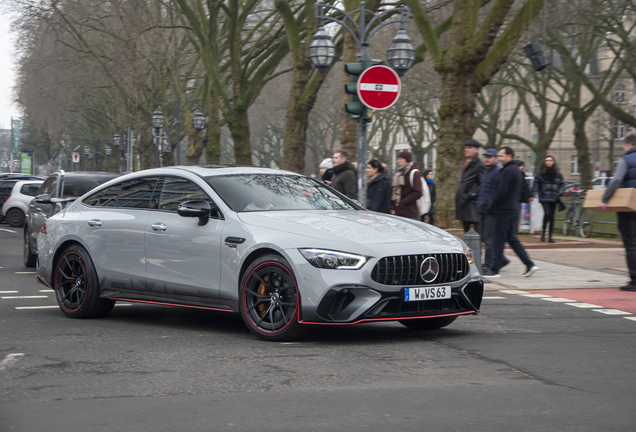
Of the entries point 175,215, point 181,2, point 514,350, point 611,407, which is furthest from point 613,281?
point 181,2

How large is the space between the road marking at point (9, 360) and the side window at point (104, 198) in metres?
2.43

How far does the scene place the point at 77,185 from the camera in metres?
15.1

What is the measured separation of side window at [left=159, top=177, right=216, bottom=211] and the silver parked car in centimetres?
1

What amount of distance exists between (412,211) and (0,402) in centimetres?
894

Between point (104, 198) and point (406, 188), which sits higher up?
point (406, 188)

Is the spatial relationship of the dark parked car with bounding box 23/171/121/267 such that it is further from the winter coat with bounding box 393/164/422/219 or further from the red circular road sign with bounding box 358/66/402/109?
the winter coat with bounding box 393/164/422/219

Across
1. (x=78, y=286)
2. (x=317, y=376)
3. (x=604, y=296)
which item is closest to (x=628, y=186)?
(x=604, y=296)

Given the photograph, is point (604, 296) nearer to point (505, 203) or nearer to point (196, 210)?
point (505, 203)

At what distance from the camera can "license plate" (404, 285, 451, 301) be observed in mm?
6758

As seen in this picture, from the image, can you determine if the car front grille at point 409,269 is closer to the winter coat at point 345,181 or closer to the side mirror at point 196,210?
the side mirror at point 196,210

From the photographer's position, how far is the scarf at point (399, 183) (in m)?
13.3

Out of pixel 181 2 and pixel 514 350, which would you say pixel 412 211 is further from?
pixel 181 2

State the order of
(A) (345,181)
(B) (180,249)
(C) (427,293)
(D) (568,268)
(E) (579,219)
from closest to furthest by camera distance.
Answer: (C) (427,293)
(B) (180,249)
(A) (345,181)
(D) (568,268)
(E) (579,219)

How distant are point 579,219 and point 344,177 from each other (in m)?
10.1
